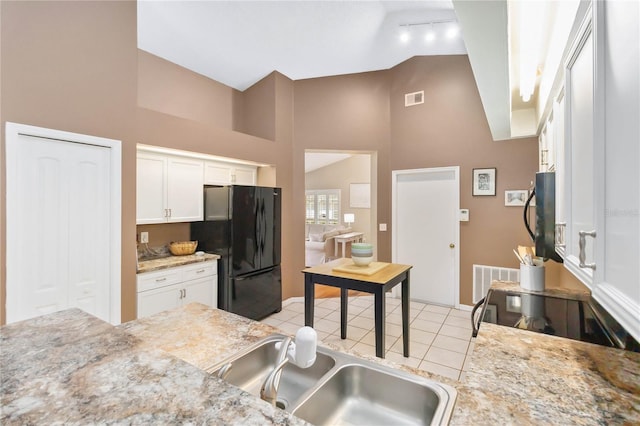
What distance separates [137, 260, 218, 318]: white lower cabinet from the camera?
9.20ft

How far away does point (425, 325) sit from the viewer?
3.71m

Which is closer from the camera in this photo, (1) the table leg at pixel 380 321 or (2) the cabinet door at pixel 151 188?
(1) the table leg at pixel 380 321

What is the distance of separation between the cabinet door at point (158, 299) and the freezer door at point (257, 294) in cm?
58

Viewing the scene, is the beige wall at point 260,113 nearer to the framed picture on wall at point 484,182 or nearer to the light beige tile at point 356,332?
the framed picture on wall at point 484,182

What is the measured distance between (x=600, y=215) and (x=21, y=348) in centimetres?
168

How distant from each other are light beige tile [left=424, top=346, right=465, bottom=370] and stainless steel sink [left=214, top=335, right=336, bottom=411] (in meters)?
2.17

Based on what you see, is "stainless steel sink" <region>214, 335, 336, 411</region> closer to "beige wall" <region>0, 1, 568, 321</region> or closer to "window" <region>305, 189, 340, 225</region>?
"beige wall" <region>0, 1, 568, 321</region>

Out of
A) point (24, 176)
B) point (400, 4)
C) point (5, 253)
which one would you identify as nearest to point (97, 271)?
point (5, 253)

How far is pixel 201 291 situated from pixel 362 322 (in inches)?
80.1

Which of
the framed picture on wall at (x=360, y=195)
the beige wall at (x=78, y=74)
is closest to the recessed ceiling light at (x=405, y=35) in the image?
the beige wall at (x=78, y=74)

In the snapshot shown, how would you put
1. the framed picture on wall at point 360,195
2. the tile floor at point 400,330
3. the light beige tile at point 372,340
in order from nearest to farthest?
the tile floor at point 400,330, the light beige tile at point 372,340, the framed picture on wall at point 360,195

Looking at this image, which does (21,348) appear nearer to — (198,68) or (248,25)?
(248,25)

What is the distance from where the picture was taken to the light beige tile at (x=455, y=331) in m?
3.41

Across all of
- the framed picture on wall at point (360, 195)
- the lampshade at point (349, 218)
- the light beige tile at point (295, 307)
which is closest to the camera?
the light beige tile at point (295, 307)
